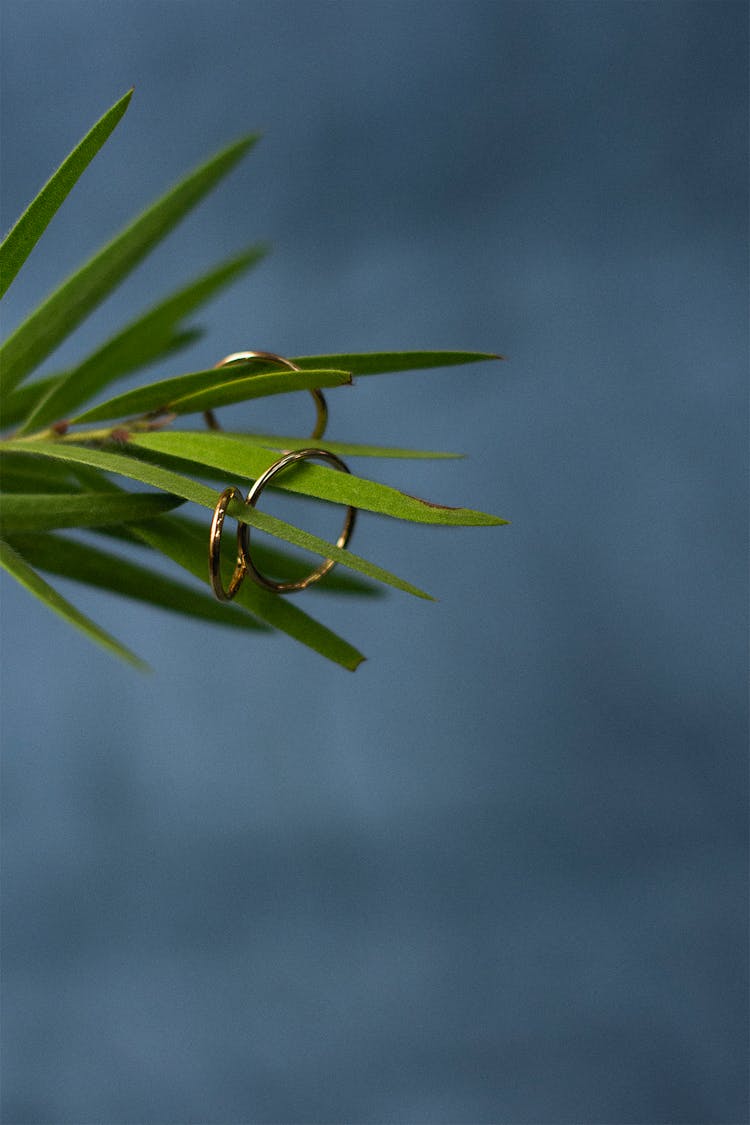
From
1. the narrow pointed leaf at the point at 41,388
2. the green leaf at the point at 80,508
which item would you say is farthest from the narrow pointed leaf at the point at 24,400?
the green leaf at the point at 80,508

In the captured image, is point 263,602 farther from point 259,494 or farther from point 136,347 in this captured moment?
point 136,347

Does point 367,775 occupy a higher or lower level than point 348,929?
higher

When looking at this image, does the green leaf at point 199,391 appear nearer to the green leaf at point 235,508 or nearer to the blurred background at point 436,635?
the green leaf at point 235,508

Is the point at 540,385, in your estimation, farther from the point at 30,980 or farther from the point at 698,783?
the point at 30,980

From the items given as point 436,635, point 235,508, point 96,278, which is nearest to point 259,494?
point 235,508

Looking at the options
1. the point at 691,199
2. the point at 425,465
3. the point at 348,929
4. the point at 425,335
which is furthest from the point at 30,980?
the point at 691,199

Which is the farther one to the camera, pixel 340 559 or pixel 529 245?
pixel 529 245
